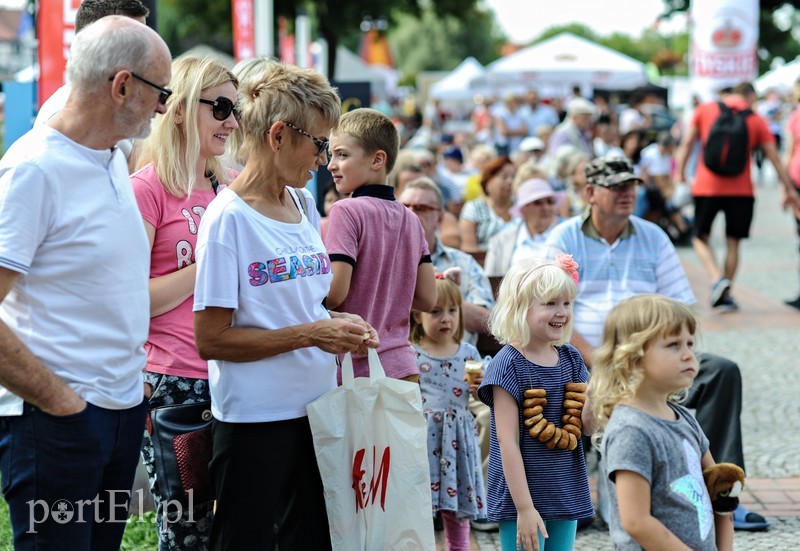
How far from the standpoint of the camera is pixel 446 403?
4531mm

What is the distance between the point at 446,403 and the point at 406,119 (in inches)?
1144

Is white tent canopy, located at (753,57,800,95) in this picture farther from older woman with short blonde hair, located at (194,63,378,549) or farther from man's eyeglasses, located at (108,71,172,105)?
man's eyeglasses, located at (108,71,172,105)

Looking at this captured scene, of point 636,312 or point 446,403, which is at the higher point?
point 636,312

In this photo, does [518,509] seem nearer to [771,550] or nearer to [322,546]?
[322,546]

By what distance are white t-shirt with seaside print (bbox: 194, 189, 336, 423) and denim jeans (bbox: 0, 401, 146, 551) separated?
420 mm

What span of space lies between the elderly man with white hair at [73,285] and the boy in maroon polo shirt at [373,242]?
3.38ft

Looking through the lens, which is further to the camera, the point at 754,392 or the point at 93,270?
the point at 754,392

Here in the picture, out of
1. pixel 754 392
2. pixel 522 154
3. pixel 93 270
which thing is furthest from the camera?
pixel 522 154

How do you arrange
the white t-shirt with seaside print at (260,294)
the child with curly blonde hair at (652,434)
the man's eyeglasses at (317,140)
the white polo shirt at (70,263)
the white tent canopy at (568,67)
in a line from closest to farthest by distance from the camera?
the white polo shirt at (70,263)
the child with curly blonde hair at (652,434)
the white t-shirt with seaside print at (260,294)
the man's eyeglasses at (317,140)
the white tent canopy at (568,67)

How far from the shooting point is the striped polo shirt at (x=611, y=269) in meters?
5.18

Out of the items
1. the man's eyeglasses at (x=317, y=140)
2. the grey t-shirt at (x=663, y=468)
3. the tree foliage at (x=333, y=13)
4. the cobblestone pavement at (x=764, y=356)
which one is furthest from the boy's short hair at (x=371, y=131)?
the tree foliage at (x=333, y=13)

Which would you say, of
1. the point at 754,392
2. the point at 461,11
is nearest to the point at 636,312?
the point at 754,392

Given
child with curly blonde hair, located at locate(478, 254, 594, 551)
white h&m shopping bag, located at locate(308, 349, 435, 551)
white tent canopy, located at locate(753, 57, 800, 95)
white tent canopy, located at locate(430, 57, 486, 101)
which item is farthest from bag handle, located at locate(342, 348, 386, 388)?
white tent canopy, located at locate(430, 57, 486, 101)

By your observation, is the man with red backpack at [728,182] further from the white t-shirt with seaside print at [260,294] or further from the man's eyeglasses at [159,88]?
the man's eyeglasses at [159,88]
